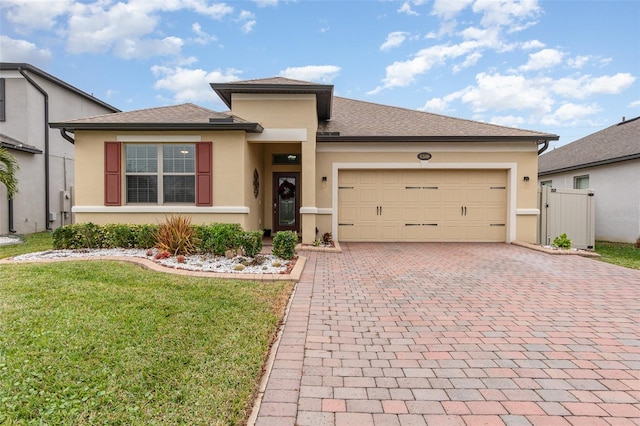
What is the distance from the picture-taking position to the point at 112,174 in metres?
8.62

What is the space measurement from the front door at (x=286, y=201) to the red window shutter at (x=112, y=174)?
15.9ft

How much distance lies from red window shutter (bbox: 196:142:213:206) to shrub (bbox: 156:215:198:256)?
1.37m

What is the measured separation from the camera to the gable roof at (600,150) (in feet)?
40.8

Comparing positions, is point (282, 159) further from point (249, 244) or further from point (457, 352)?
point (457, 352)

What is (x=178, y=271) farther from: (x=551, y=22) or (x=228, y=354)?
(x=551, y=22)

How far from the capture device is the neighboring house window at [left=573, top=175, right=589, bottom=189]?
1409cm

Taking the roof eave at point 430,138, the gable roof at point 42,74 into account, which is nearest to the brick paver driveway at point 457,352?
the roof eave at point 430,138

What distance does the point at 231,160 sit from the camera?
8703 millimetres

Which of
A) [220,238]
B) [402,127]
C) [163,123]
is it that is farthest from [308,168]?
[163,123]

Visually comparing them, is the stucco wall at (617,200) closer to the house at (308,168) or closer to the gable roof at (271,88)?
the house at (308,168)

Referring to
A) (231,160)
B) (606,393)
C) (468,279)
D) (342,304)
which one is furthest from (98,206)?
(606,393)

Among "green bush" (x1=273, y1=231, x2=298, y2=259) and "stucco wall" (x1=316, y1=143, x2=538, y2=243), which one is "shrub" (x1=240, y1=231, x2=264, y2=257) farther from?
"stucco wall" (x1=316, y1=143, x2=538, y2=243)

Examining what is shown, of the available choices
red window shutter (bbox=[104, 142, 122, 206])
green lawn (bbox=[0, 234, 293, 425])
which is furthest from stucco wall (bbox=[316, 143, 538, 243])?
green lawn (bbox=[0, 234, 293, 425])

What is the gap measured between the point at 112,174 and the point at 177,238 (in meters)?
3.18
